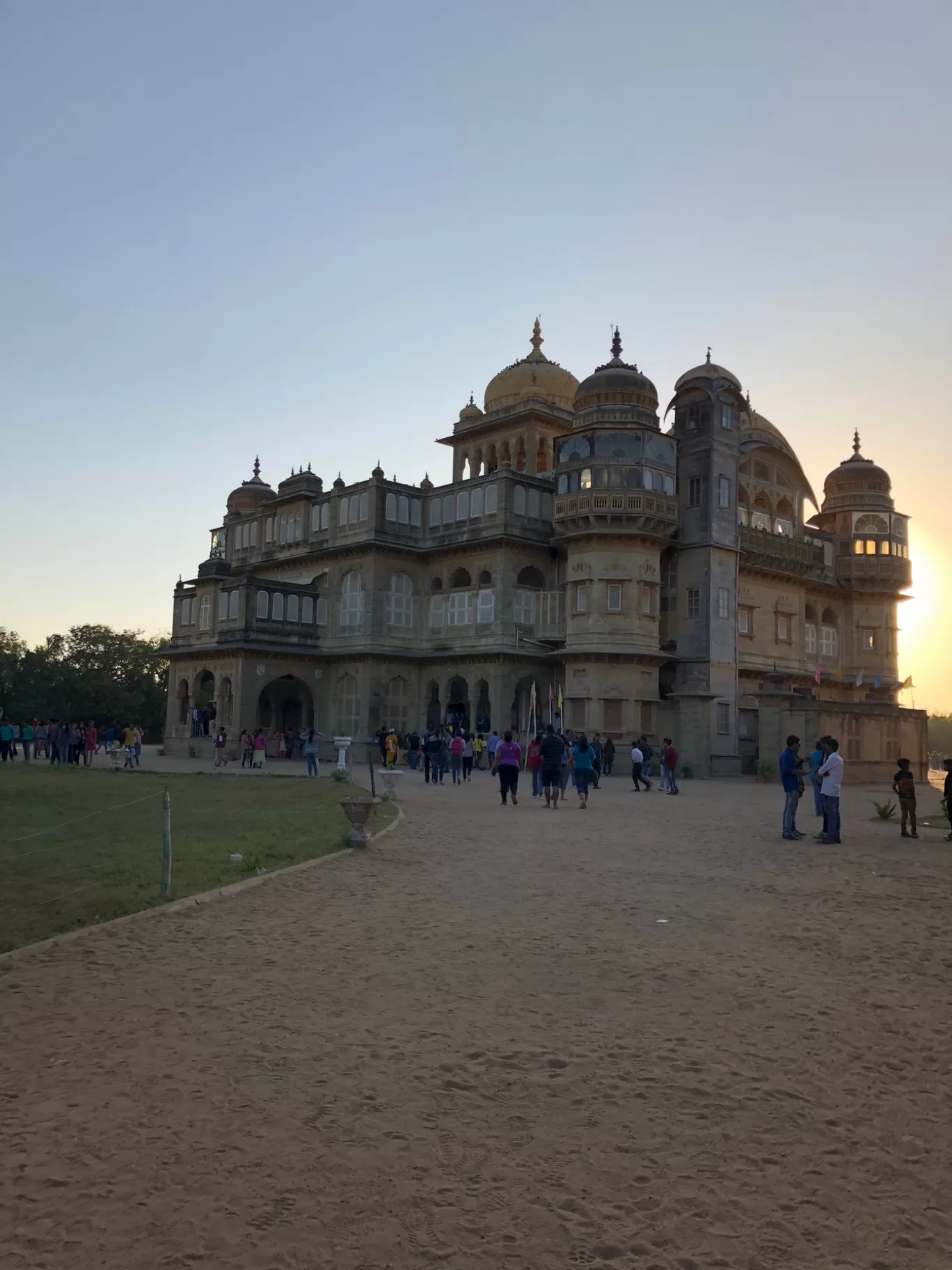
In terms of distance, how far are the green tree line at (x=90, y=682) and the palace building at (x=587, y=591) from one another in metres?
12.4

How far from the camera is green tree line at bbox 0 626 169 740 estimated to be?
203ft

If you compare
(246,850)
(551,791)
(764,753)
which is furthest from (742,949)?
(764,753)

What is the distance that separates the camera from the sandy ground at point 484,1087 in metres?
3.97

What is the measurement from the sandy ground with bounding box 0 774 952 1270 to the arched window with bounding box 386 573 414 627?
34.4 meters

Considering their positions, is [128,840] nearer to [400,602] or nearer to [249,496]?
[400,602]

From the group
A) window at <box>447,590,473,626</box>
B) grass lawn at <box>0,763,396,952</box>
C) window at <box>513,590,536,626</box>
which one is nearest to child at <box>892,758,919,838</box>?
grass lawn at <box>0,763,396,952</box>

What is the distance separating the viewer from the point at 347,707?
44625 mm

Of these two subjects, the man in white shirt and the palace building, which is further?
the palace building

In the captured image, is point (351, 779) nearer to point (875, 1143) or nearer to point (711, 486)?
point (711, 486)

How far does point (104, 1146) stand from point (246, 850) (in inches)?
350

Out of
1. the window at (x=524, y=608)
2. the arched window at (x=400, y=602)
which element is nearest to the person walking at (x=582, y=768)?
the window at (x=524, y=608)

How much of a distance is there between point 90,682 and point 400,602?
27173mm

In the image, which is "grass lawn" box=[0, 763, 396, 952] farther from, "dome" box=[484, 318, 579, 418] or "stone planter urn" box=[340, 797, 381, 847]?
"dome" box=[484, 318, 579, 418]

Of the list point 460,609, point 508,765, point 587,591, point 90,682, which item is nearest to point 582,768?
point 508,765
